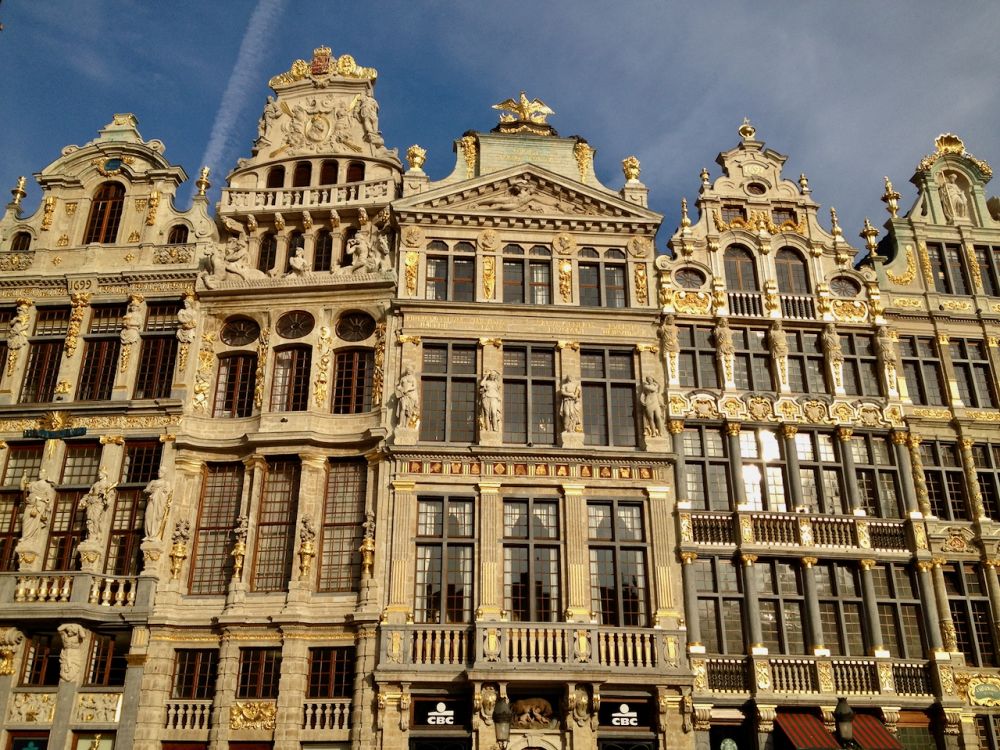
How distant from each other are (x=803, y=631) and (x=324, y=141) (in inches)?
890

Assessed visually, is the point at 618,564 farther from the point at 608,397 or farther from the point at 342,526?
the point at 342,526

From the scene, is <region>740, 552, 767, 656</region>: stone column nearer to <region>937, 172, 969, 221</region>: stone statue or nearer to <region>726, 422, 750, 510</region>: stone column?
<region>726, 422, 750, 510</region>: stone column

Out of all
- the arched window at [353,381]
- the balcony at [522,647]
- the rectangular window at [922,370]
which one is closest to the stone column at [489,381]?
the arched window at [353,381]

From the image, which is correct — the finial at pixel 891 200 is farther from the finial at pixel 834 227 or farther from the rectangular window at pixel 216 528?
the rectangular window at pixel 216 528

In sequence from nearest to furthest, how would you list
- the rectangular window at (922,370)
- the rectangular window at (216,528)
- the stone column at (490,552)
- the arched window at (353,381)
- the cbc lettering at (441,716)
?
the cbc lettering at (441,716) → the stone column at (490,552) → the rectangular window at (216,528) → the arched window at (353,381) → the rectangular window at (922,370)

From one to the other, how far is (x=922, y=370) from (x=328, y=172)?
70.0ft

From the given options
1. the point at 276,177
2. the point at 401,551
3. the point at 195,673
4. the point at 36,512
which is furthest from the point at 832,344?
the point at 36,512

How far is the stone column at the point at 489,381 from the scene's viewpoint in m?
26.3

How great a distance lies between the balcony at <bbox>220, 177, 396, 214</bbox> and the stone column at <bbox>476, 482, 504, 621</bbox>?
428 inches

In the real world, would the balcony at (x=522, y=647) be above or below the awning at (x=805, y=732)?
above

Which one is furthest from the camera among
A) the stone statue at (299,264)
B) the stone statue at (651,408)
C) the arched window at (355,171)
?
the arched window at (355,171)

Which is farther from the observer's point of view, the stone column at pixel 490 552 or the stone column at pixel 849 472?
the stone column at pixel 849 472

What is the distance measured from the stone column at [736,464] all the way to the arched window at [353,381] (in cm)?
1128

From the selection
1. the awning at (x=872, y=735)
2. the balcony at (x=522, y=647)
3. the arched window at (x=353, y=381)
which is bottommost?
the awning at (x=872, y=735)
